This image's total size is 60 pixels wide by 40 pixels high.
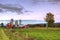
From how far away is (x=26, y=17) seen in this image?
7.65 meters

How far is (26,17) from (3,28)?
1.07 metres

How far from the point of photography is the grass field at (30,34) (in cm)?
707

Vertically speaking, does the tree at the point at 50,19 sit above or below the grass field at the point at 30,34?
above

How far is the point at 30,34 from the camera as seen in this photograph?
7586mm

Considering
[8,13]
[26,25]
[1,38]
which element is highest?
[8,13]

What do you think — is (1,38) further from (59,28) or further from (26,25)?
(59,28)

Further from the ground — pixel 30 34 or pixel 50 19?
pixel 50 19

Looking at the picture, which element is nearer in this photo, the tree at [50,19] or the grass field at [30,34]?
the grass field at [30,34]

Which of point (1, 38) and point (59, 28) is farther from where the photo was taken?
point (59, 28)

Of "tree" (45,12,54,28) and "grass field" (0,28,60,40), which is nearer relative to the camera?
"grass field" (0,28,60,40)

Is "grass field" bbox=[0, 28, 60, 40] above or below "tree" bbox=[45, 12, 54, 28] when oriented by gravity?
below

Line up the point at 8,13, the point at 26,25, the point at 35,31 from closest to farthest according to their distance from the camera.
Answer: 1. the point at 26,25
2. the point at 8,13
3. the point at 35,31

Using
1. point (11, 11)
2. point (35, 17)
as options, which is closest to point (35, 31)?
point (35, 17)

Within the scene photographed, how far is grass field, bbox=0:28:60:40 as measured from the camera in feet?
23.2
